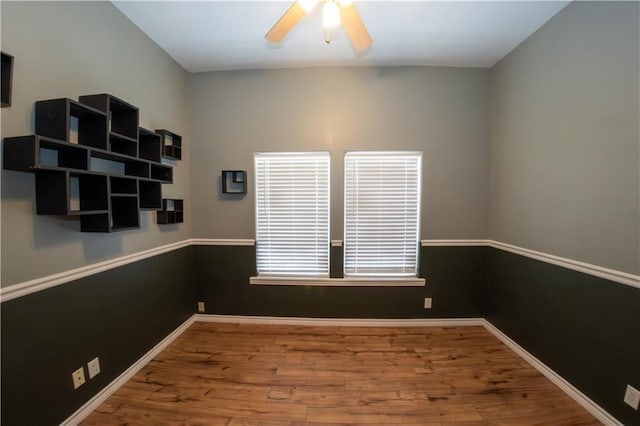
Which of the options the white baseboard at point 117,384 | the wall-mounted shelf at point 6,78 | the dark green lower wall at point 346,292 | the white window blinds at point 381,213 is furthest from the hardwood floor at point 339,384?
the wall-mounted shelf at point 6,78

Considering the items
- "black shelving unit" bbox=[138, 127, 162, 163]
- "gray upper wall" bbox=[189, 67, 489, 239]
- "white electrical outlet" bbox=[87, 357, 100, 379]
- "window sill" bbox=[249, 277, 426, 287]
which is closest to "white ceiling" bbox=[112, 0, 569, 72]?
"gray upper wall" bbox=[189, 67, 489, 239]

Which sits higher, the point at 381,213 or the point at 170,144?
the point at 170,144

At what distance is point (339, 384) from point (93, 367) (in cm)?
176

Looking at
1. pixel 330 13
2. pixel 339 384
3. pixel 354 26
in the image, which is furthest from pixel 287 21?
pixel 339 384

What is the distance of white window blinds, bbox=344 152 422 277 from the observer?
2.52 metres

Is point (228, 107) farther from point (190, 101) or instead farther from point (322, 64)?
point (322, 64)

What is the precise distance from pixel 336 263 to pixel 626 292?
2069mm

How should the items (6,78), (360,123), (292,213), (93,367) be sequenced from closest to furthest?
(6,78) → (93,367) → (360,123) → (292,213)

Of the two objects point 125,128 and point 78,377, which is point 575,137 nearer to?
point 125,128

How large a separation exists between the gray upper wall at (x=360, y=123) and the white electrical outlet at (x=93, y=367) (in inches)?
66.3

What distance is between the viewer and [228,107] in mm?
2514

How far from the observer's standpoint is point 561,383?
1713 mm

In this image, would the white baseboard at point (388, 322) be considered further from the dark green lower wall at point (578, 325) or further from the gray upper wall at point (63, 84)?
the gray upper wall at point (63, 84)

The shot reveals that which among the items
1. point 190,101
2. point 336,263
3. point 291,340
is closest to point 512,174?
point 336,263
